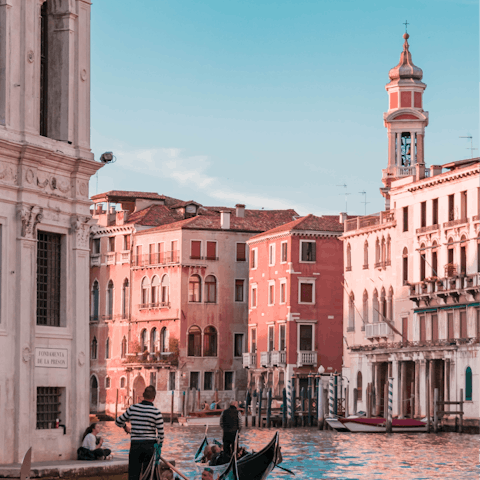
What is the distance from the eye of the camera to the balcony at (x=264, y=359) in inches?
2277

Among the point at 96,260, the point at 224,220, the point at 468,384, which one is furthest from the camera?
the point at 96,260

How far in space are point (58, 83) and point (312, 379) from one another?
110 feet

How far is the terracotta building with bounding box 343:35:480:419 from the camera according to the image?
45.2 m

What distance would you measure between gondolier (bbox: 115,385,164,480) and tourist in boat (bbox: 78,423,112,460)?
4.81 meters

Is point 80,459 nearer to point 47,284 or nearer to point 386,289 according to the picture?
point 47,284

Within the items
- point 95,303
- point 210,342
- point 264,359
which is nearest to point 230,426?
point 264,359

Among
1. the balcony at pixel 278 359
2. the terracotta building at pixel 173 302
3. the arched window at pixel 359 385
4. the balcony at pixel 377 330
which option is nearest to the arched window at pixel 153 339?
the terracotta building at pixel 173 302

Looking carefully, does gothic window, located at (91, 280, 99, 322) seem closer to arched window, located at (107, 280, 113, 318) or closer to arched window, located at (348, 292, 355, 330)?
arched window, located at (107, 280, 113, 318)

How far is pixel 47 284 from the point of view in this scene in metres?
19.5

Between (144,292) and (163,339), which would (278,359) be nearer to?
(163,339)

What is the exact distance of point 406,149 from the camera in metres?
59.4

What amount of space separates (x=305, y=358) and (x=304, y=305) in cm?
240

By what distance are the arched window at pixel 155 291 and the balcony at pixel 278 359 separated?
→ 333 inches

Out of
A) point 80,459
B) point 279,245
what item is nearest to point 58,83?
point 80,459
